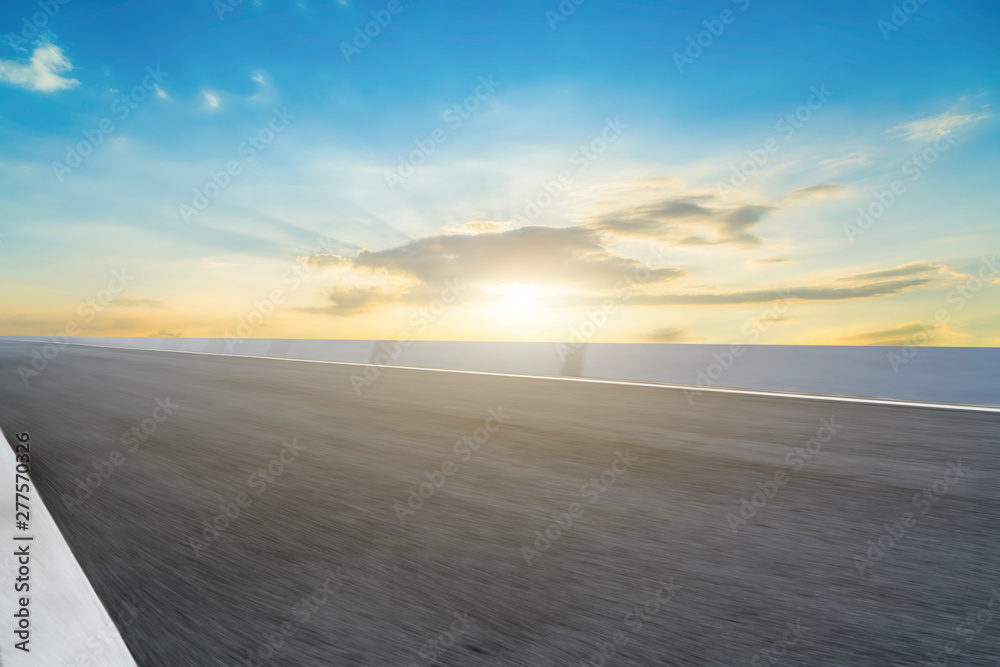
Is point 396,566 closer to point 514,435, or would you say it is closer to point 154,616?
point 154,616

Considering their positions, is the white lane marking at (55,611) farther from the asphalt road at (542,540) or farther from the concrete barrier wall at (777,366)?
the concrete barrier wall at (777,366)

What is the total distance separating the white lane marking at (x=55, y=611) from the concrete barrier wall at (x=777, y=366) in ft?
28.1

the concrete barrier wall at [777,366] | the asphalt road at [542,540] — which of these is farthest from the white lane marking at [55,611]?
the concrete barrier wall at [777,366]

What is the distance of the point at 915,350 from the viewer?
8.20 metres

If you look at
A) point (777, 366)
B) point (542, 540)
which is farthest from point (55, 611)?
point (777, 366)

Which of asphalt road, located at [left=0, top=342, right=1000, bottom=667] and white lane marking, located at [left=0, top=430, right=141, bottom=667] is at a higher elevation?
asphalt road, located at [left=0, top=342, right=1000, bottom=667]

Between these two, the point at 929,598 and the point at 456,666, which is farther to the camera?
the point at 929,598

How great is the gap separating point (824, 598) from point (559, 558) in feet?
3.09

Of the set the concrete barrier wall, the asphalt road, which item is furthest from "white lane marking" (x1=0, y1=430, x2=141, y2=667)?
the concrete barrier wall

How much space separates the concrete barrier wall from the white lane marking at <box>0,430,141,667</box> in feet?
28.1

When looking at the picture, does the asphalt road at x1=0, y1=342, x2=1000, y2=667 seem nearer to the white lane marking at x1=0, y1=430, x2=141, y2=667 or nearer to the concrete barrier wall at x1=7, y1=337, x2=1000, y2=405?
the white lane marking at x1=0, y1=430, x2=141, y2=667

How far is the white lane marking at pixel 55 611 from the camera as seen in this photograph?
1.67 metres

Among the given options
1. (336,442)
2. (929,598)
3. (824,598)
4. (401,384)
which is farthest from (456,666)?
(401,384)

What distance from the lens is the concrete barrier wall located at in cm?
766
